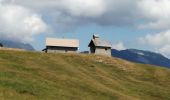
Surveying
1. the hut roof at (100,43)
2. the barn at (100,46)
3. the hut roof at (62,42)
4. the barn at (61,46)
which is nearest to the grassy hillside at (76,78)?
the barn at (100,46)

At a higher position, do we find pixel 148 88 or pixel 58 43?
pixel 58 43

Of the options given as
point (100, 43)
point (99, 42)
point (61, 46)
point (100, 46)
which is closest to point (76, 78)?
point (100, 46)

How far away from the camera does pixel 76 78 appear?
285 ft

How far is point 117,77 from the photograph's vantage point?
344 ft

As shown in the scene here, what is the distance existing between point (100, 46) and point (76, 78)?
54.7 m

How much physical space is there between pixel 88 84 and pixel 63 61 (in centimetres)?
2637

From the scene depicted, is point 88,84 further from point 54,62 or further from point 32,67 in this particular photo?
point 54,62

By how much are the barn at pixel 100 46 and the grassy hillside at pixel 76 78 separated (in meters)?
19.8

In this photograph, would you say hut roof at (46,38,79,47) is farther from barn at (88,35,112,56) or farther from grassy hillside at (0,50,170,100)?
grassy hillside at (0,50,170,100)

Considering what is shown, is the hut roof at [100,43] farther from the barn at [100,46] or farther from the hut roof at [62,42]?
the hut roof at [62,42]

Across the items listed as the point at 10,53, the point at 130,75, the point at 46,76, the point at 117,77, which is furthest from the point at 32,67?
→ the point at 130,75

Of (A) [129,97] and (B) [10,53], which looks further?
(B) [10,53]

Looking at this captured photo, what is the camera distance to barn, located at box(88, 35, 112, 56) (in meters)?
141

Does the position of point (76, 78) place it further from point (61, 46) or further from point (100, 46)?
point (61, 46)
